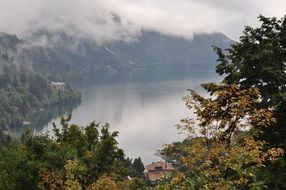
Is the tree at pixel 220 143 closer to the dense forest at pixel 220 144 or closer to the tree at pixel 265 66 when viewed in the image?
the dense forest at pixel 220 144

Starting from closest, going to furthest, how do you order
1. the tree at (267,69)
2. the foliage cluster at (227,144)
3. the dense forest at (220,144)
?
the foliage cluster at (227,144) → the dense forest at (220,144) → the tree at (267,69)

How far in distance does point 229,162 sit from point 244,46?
1297 centimetres

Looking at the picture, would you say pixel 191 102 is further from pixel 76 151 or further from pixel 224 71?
pixel 76 151

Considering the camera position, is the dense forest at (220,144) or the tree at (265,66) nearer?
the dense forest at (220,144)

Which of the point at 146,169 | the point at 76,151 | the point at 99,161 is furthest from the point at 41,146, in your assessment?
the point at 146,169

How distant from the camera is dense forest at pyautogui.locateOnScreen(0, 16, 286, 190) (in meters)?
12.5

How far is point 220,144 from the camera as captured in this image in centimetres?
1297

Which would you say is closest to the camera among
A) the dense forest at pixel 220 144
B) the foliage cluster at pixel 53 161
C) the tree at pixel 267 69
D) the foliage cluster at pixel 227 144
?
the foliage cluster at pixel 227 144

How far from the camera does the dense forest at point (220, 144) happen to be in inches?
492

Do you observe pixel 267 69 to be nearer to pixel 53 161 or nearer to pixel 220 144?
pixel 220 144

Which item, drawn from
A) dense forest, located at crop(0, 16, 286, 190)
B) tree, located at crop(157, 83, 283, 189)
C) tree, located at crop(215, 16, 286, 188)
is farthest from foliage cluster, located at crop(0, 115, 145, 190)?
tree, located at crop(157, 83, 283, 189)

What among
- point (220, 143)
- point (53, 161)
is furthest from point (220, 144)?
point (53, 161)

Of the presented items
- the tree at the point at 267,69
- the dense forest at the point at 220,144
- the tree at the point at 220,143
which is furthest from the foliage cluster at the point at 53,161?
Answer: the tree at the point at 220,143

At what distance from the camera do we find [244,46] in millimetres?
24094
